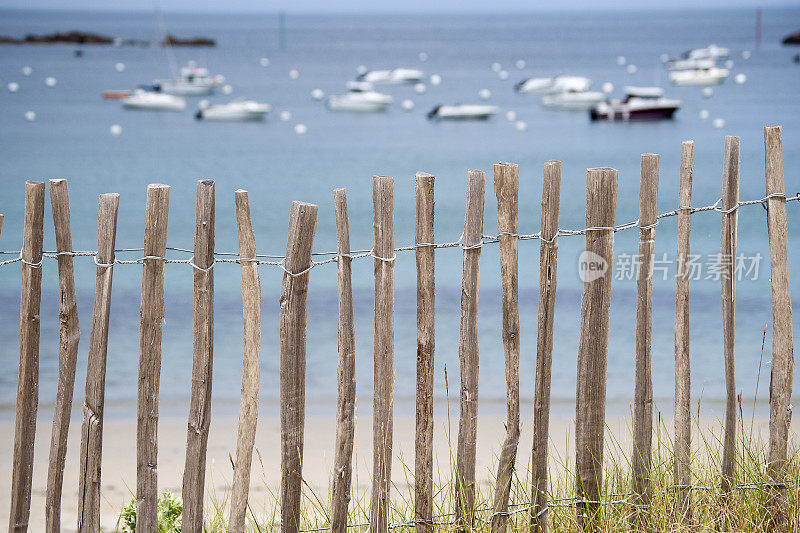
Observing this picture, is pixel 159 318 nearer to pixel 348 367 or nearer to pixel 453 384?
pixel 348 367

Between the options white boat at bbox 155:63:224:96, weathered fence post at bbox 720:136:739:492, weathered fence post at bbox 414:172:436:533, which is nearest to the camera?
weathered fence post at bbox 414:172:436:533

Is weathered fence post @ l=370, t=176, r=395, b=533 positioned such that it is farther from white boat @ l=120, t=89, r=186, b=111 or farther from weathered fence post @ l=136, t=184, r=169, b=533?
white boat @ l=120, t=89, r=186, b=111

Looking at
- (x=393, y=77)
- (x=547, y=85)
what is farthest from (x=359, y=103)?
(x=393, y=77)

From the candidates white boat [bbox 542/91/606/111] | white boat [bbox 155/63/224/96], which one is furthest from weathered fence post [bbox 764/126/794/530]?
white boat [bbox 155/63/224/96]

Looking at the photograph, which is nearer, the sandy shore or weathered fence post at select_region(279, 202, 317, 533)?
weathered fence post at select_region(279, 202, 317, 533)

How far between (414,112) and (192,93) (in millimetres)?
14970

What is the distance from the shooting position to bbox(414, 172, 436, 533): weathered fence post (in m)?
2.54

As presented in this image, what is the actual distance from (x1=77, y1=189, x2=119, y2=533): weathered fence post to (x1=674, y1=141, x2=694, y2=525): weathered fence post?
1.81m

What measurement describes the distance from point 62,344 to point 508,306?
1364 millimetres

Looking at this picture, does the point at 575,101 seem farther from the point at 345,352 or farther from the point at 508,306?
the point at 345,352

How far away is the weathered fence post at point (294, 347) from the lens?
249 centimetres

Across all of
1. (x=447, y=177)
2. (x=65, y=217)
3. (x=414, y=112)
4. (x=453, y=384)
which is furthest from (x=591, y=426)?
(x=414, y=112)

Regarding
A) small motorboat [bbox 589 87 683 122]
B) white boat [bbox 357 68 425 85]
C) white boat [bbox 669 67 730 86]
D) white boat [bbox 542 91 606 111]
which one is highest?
white boat [bbox 357 68 425 85]

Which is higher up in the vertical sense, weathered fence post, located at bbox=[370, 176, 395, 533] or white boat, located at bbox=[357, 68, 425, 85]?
white boat, located at bbox=[357, 68, 425, 85]
